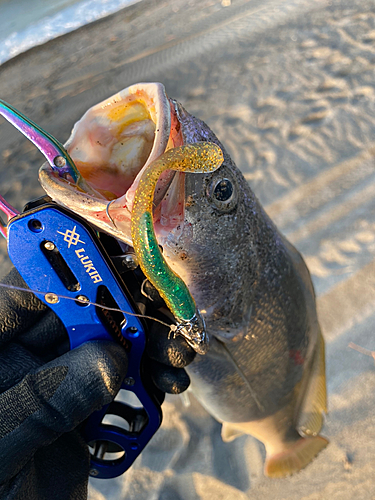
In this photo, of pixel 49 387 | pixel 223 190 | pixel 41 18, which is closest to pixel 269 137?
pixel 223 190

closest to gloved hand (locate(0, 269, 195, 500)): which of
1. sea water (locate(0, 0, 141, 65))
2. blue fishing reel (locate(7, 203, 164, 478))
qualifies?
blue fishing reel (locate(7, 203, 164, 478))

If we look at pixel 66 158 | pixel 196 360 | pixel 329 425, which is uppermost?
pixel 66 158

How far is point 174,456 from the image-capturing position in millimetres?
2293

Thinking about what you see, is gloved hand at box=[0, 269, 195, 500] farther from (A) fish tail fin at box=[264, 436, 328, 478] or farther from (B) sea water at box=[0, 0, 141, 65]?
(B) sea water at box=[0, 0, 141, 65]

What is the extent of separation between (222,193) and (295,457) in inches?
67.7

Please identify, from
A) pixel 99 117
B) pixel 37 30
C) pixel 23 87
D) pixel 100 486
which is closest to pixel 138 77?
pixel 23 87

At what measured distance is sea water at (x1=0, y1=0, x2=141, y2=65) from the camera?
171 inches

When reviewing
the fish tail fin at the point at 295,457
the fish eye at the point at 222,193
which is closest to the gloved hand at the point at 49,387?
the fish eye at the point at 222,193

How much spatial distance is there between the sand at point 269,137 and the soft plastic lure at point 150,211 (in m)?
1.77

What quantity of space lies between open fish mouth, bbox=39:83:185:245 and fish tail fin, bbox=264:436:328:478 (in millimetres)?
1642

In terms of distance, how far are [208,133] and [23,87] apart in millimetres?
3729

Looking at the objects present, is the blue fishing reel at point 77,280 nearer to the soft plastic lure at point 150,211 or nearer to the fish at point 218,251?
the fish at point 218,251

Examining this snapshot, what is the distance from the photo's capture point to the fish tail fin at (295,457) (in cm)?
203

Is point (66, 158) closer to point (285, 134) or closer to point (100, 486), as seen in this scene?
point (100, 486)
